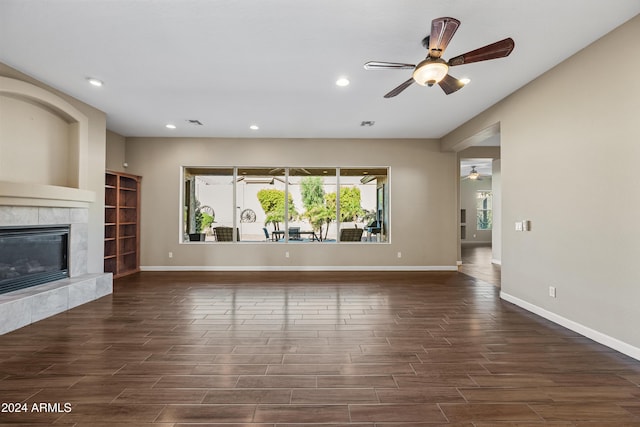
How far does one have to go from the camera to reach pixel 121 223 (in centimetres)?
608

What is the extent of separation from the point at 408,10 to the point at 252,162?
4.80 m

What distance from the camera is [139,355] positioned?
8.71 feet

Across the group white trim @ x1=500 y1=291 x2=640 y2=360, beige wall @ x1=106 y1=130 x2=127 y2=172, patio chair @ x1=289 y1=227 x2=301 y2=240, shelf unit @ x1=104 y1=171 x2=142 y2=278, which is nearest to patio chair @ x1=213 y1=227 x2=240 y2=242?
patio chair @ x1=289 y1=227 x2=301 y2=240

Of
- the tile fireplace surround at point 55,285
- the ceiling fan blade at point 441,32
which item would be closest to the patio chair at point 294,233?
the tile fireplace surround at point 55,285

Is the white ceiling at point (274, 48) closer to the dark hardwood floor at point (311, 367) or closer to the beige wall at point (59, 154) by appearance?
the beige wall at point (59, 154)

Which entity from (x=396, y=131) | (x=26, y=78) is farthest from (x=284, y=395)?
(x=396, y=131)

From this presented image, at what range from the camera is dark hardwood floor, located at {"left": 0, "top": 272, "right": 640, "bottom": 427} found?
6.23 feet

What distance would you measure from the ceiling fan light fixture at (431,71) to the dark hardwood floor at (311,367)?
2524mm

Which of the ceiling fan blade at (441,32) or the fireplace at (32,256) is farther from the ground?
the ceiling fan blade at (441,32)

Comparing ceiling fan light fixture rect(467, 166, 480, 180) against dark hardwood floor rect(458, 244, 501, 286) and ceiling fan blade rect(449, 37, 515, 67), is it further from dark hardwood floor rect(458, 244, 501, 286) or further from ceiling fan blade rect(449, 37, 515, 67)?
ceiling fan blade rect(449, 37, 515, 67)

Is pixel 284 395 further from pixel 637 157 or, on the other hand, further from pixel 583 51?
pixel 583 51

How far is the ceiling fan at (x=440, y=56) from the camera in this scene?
238 cm

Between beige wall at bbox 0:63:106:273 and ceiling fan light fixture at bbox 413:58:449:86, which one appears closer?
ceiling fan light fixture at bbox 413:58:449:86

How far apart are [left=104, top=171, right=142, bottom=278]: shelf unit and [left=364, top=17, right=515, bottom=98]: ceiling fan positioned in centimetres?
551
